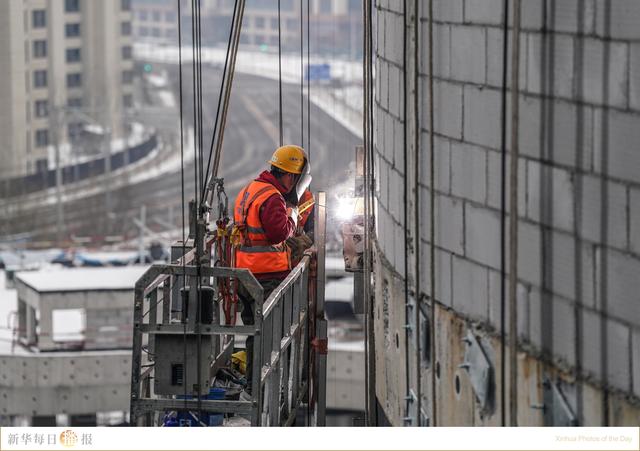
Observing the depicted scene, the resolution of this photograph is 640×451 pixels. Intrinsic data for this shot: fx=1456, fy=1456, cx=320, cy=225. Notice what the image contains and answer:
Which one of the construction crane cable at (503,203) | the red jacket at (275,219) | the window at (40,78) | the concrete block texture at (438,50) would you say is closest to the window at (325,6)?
the window at (40,78)

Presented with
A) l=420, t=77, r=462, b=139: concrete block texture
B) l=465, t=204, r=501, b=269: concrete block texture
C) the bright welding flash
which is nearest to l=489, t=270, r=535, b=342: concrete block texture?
l=465, t=204, r=501, b=269: concrete block texture

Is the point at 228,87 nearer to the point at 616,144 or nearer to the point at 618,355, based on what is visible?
the point at 616,144

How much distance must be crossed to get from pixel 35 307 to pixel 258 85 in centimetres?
9847

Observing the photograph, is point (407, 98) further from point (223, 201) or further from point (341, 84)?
point (341, 84)

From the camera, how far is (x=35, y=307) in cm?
Answer: 4478

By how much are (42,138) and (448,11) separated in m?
90.8

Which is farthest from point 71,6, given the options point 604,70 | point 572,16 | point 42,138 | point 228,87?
point 604,70

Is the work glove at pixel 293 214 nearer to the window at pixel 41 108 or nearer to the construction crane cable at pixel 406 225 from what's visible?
the construction crane cable at pixel 406 225

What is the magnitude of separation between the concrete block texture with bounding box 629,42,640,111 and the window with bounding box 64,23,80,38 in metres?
94.1

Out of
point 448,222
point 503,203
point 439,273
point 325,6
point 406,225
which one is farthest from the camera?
point 325,6

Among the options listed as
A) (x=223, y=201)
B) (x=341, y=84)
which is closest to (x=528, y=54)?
(x=223, y=201)

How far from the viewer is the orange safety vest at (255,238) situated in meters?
13.6

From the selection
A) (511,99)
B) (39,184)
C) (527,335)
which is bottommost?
(527,335)

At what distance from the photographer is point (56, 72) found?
9981 cm
